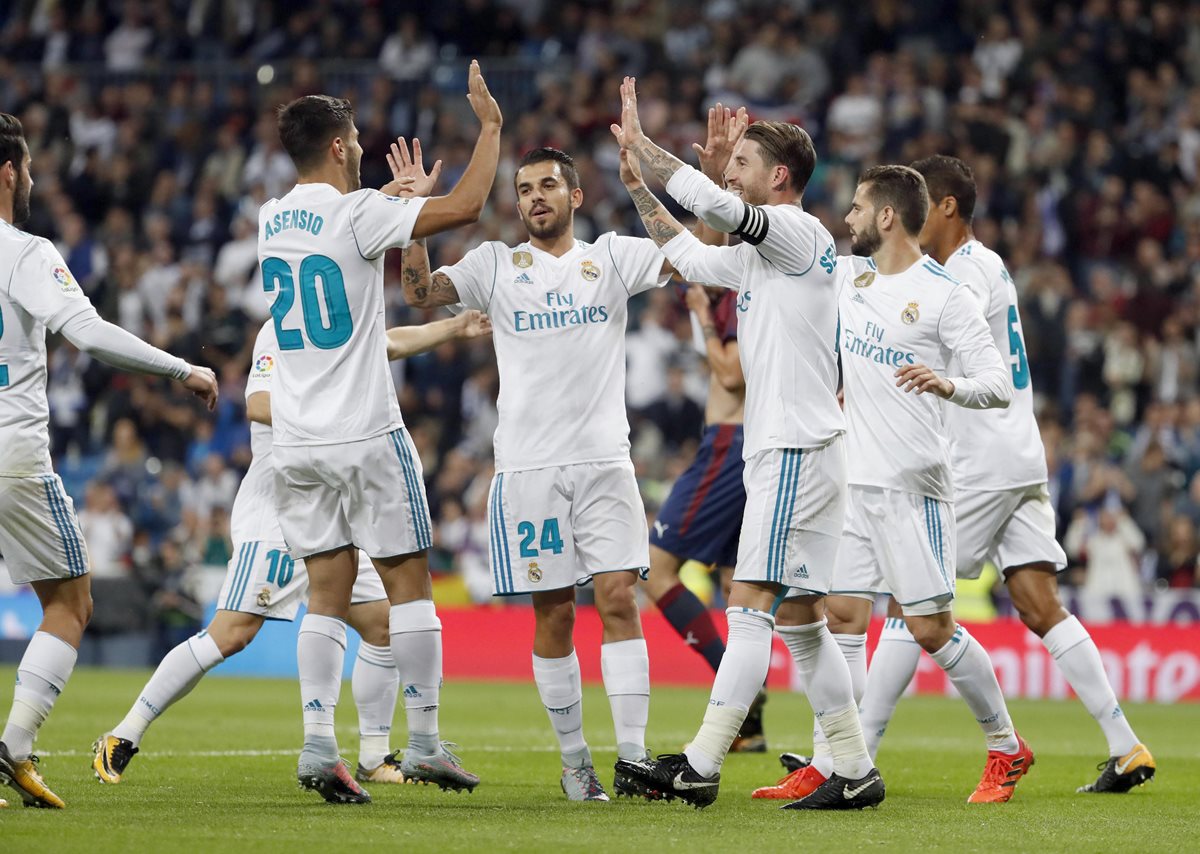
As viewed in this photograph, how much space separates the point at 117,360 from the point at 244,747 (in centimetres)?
388

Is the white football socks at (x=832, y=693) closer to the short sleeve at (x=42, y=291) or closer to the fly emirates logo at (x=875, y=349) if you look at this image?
the fly emirates logo at (x=875, y=349)

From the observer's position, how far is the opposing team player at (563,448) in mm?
7621

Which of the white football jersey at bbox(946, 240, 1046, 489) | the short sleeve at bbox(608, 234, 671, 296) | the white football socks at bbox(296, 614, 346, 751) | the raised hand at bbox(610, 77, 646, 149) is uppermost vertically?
the raised hand at bbox(610, 77, 646, 149)

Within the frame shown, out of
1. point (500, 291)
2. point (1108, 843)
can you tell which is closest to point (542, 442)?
point (500, 291)

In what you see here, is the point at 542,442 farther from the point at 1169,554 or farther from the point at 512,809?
the point at 1169,554

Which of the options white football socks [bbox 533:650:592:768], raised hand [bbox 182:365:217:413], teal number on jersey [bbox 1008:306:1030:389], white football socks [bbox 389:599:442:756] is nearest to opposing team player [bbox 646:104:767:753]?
teal number on jersey [bbox 1008:306:1030:389]

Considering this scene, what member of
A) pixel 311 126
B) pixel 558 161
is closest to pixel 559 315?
pixel 558 161

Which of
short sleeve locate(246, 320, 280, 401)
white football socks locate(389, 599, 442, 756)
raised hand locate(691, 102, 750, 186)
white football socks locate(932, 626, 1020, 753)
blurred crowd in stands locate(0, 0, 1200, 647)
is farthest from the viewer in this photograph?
blurred crowd in stands locate(0, 0, 1200, 647)

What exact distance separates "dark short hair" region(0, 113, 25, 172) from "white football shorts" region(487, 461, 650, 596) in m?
2.47

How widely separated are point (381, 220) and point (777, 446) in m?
1.86

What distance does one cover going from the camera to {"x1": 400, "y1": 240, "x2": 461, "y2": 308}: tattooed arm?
767 centimetres

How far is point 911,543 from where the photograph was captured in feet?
25.0

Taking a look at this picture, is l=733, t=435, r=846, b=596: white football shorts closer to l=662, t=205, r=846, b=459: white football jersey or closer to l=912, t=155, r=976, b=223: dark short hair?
l=662, t=205, r=846, b=459: white football jersey

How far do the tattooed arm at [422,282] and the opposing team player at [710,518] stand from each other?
263cm
